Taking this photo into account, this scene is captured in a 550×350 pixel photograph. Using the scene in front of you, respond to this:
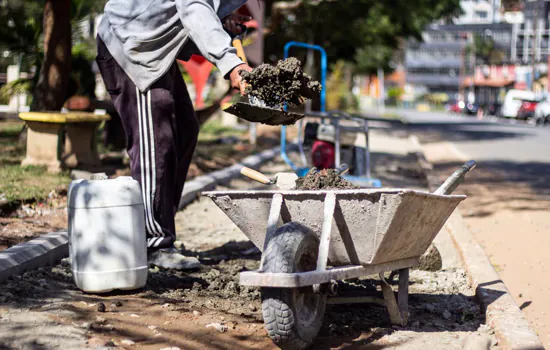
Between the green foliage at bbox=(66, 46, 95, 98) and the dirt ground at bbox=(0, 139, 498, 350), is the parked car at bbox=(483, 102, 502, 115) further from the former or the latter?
the dirt ground at bbox=(0, 139, 498, 350)

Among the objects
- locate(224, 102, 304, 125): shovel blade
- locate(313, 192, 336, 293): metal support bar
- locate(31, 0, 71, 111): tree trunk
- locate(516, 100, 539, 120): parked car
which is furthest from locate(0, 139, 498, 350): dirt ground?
locate(516, 100, 539, 120): parked car

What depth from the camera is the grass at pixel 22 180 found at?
229 inches

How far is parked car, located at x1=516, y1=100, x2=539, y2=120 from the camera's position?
41.9 m

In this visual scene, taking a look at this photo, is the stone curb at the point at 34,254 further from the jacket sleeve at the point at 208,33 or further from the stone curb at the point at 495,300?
the stone curb at the point at 495,300

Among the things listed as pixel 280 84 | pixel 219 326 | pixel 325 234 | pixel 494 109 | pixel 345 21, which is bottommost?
pixel 494 109

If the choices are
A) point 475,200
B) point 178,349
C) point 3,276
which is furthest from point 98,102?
point 178,349

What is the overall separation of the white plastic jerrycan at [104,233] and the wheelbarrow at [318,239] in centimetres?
41

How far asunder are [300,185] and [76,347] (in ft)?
4.38

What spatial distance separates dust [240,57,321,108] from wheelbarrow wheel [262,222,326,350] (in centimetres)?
63

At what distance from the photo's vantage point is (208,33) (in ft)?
12.6

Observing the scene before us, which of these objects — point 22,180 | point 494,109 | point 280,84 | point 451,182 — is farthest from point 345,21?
point 494,109

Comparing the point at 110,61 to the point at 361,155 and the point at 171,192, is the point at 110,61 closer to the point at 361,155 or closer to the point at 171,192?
the point at 171,192

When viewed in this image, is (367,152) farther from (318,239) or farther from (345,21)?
(345,21)

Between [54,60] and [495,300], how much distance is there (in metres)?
5.92
